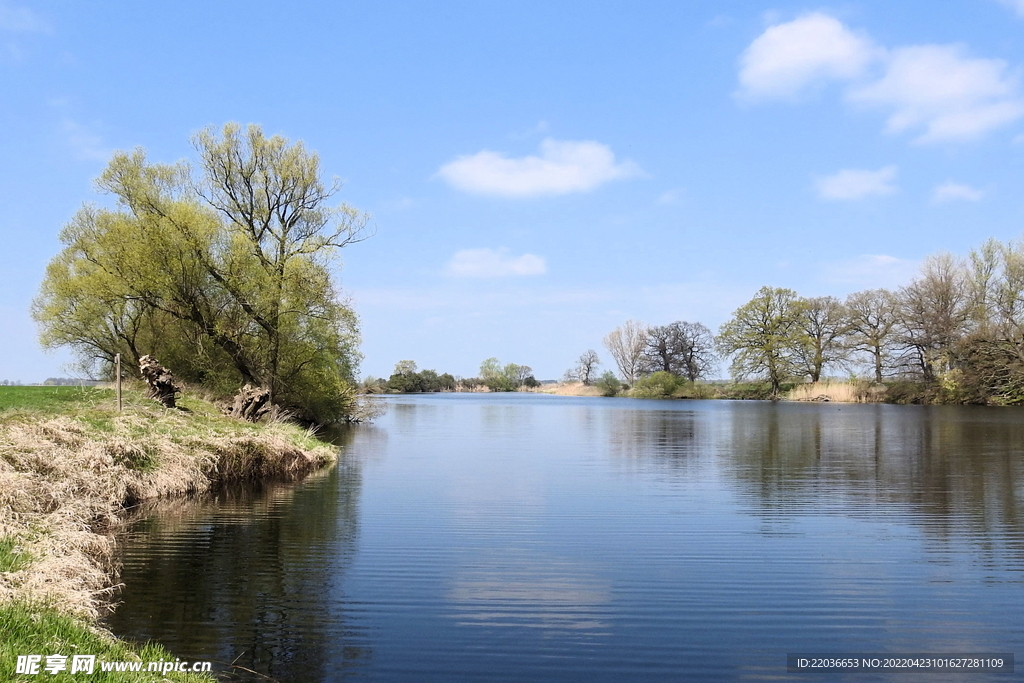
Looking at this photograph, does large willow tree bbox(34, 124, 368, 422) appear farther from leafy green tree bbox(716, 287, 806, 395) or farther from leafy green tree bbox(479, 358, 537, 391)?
leafy green tree bbox(479, 358, 537, 391)

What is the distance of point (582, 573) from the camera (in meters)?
9.27

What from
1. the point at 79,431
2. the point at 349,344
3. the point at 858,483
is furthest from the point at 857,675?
the point at 349,344

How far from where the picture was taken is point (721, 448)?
26.2 metres

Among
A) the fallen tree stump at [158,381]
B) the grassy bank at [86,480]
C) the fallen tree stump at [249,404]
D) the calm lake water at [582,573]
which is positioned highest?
the fallen tree stump at [158,381]

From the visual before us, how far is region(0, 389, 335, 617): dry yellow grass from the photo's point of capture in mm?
7762

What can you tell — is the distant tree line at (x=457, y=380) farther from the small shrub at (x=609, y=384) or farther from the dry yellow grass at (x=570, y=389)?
the small shrub at (x=609, y=384)

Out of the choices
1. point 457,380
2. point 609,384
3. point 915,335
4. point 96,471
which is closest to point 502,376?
point 457,380

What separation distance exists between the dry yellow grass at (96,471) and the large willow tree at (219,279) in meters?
9.99

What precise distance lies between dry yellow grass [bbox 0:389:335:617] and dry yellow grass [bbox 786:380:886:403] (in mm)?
58337

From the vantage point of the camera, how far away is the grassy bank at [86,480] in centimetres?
569

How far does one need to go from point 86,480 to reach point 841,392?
67.3 metres

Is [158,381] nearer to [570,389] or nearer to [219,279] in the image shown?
[219,279]

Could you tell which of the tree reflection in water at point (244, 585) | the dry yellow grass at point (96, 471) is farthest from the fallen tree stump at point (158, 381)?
the tree reflection in water at point (244, 585)

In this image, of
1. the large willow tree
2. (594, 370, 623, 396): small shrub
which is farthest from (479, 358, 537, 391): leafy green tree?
the large willow tree
